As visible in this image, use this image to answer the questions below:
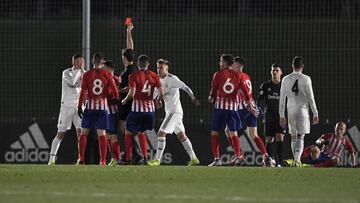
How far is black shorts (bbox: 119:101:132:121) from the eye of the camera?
1767 cm

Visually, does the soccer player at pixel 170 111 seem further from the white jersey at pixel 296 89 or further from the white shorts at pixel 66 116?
the white jersey at pixel 296 89

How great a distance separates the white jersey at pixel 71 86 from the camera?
1766 centimetres

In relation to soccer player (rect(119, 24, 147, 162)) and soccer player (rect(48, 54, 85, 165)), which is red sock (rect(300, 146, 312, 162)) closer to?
soccer player (rect(119, 24, 147, 162))

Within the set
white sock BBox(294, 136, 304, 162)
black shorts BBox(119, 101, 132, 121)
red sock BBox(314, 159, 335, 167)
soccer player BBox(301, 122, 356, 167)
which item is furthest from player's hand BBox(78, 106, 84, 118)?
soccer player BBox(301, 122, 356, 167)

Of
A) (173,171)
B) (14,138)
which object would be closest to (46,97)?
(14,138)

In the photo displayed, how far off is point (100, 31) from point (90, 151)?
6.66 meters

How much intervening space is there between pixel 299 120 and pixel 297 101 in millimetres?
321

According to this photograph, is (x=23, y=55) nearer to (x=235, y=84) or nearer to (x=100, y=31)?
(x=100, y=31)

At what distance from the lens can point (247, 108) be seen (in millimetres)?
17406

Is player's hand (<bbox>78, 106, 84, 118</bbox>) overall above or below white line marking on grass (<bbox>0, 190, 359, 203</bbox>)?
above

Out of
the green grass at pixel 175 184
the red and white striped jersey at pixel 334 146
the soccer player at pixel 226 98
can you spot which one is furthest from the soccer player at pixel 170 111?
the green grass at pixel 175 184

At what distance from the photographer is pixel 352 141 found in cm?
2081

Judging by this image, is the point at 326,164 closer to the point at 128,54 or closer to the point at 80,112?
the point at 128,54

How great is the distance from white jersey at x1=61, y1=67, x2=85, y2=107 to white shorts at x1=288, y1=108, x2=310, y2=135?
11.2 ft
